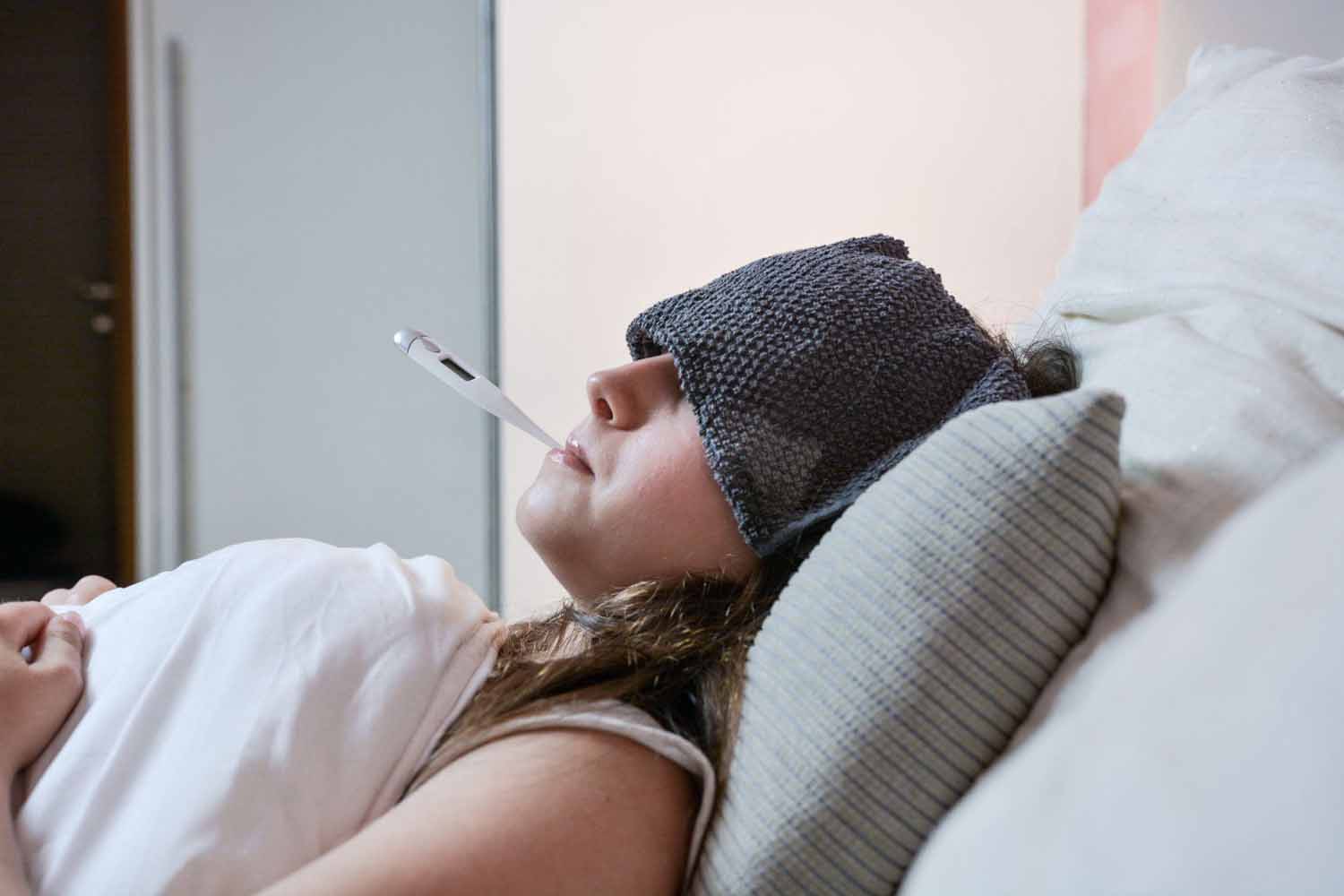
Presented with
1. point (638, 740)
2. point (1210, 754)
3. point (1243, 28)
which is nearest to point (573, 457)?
point (638, 740)

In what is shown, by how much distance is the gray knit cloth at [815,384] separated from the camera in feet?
2.44

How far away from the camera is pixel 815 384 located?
0.76 meters

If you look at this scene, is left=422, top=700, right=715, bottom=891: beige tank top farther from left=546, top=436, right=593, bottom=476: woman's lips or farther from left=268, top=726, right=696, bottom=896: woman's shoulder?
left=546, top=436, right=593, bottom=476: woman's lips

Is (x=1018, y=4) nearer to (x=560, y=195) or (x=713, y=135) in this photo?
(x=713, y=135)

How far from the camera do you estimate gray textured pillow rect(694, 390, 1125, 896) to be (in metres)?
0.52

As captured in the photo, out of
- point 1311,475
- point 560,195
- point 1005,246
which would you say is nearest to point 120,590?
point 1311,475

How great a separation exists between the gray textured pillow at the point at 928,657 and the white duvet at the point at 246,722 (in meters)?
0.19

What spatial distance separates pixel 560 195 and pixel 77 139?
97 centimetres

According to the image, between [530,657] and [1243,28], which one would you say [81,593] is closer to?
[530,657]

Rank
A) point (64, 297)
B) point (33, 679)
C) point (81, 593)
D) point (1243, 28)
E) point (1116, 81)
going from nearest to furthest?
1. point (33, 679)
2. point (81, 593)
3. point (1243, 28)
4. point (1116, 81)
5. point (64, 297)

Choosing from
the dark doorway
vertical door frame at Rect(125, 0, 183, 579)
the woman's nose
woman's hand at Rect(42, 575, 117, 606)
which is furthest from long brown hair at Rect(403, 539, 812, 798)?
the dark doorway

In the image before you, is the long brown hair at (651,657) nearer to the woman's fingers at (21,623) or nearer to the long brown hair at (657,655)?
the long brown hair at (657,655)

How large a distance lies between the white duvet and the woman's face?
92 mm

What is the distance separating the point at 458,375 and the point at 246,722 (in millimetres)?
439
